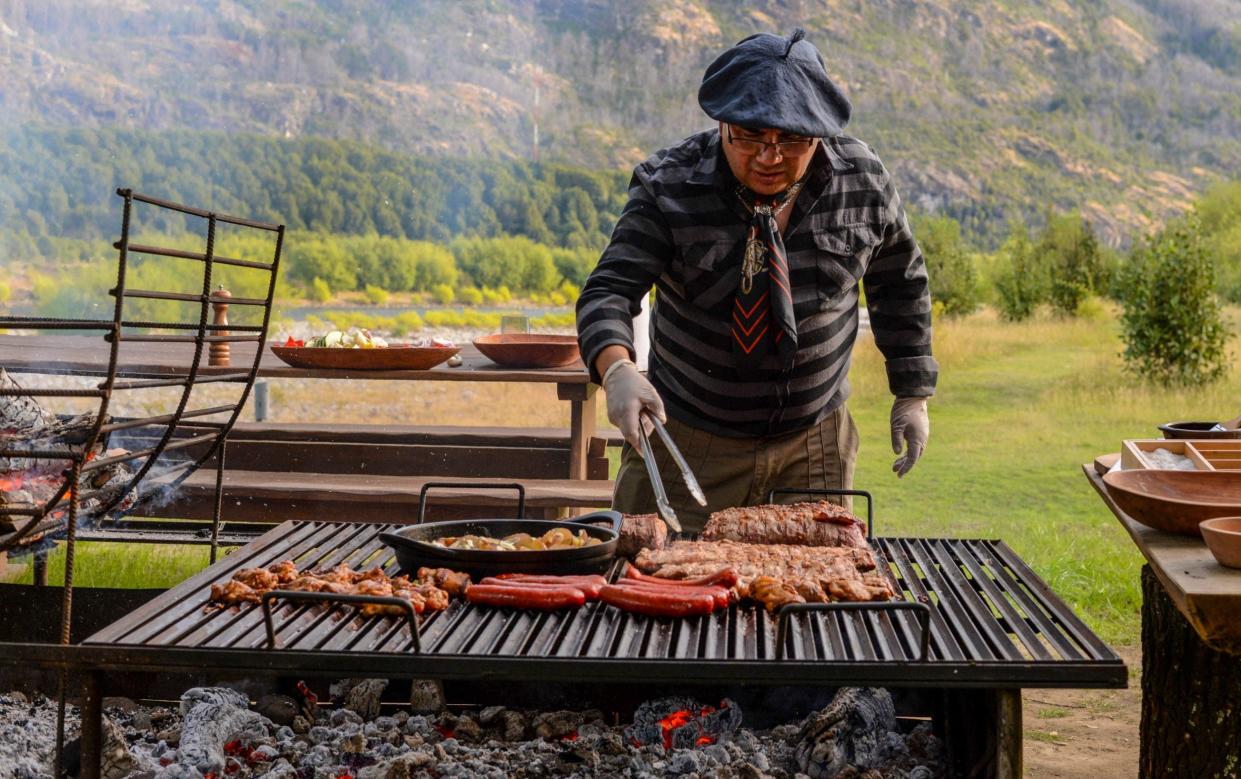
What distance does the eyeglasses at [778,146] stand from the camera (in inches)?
100

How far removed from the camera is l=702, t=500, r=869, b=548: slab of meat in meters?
2.52

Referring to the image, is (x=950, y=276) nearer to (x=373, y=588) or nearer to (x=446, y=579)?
(x=446, y=579)

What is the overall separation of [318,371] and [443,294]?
24080 millimetres

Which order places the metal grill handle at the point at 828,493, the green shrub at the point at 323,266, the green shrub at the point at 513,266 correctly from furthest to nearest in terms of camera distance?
the green shrub at the point at 513,266 → the green shrub at the point at 323,266 → the metal grill handle at the point at 828,493

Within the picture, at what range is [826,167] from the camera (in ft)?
9.18

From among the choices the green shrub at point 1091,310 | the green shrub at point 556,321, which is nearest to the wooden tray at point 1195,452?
the green shrub at point 1091,310

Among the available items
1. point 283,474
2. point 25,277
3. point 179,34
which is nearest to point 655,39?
point 179,34

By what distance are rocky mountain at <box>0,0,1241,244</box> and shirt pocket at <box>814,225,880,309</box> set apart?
25.5 meters

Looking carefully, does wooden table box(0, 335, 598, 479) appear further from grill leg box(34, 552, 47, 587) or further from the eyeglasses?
the eyeglasses

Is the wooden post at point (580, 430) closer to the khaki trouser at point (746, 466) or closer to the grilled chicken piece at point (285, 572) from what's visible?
the khaki trouser at point (746, 466)

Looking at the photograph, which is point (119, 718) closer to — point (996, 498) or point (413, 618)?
point (413, 618)

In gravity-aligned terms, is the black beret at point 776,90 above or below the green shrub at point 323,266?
below

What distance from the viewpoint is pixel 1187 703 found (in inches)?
86.9

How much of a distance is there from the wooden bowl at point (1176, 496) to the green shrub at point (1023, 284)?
22.2 m
